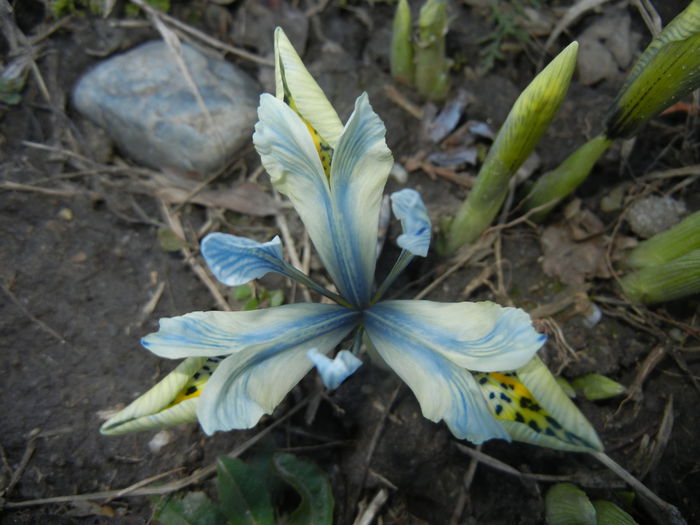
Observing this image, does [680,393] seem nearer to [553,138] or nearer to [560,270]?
[560,270]

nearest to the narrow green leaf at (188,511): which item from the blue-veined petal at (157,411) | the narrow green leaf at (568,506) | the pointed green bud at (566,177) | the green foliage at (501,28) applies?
the blue-veined petal at (157,411)

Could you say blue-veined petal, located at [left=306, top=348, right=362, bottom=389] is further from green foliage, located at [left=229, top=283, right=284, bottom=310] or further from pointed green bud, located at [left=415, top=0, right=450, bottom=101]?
pointed green bud, located at [left=415, top=0, right=450, bottom=101]

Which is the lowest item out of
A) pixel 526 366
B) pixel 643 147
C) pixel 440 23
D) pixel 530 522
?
pixel 530 522

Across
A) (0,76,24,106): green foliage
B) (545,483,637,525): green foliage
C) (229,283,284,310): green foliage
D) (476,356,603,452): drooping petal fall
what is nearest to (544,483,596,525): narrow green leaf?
(545,483,637,525): green foliage

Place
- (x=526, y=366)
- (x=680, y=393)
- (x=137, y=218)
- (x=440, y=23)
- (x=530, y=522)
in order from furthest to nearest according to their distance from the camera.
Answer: (x=137, y=218)
(x=440, y=23)
(x=680, y=393)
(x=530, y=522)
(x=526, y=366)

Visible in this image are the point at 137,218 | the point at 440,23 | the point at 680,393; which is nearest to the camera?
the point at 680,393

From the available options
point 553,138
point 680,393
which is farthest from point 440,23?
point 680,393
